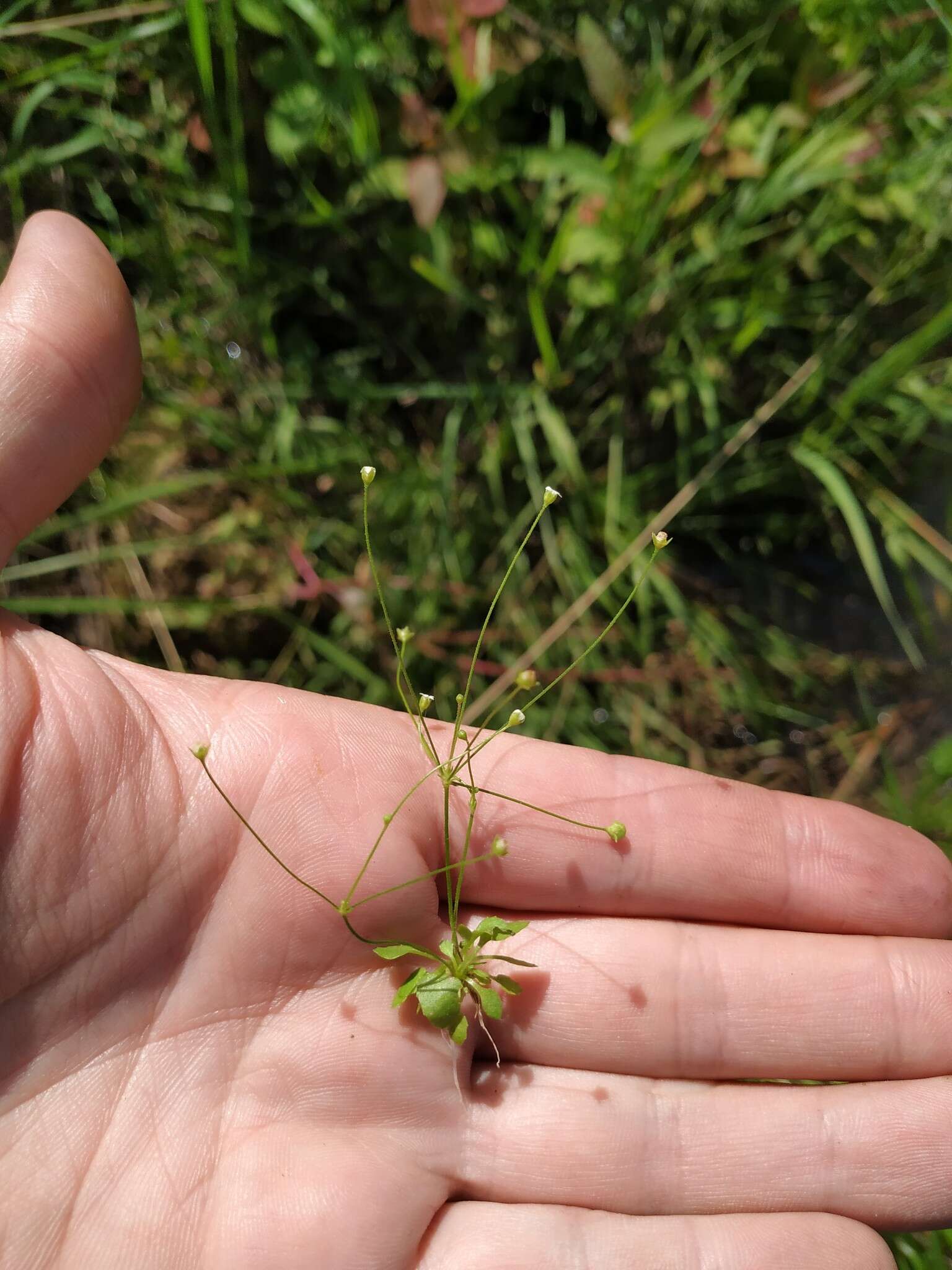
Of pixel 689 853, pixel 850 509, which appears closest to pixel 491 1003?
pixel 689 853

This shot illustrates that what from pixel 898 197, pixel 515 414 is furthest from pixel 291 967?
pixel 898 197

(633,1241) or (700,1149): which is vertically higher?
(700,1149)

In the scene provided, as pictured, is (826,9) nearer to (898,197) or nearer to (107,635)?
(898,197)

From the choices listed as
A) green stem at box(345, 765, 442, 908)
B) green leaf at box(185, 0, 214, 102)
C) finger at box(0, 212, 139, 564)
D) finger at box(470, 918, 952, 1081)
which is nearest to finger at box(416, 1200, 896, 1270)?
finger at box(470, 918, 952, 1081)

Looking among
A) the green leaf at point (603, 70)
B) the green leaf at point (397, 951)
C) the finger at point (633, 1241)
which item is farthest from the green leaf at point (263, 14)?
the finger at point (633, 1241)

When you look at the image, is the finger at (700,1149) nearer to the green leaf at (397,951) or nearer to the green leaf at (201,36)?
the green leaf at (397,951)

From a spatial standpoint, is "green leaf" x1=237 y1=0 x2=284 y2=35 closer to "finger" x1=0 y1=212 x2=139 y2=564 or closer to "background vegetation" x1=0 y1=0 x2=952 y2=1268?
"background vegetation" x1=0 y1=0 x2=952 y2=1268

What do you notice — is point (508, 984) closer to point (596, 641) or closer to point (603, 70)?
point (596, 641)
